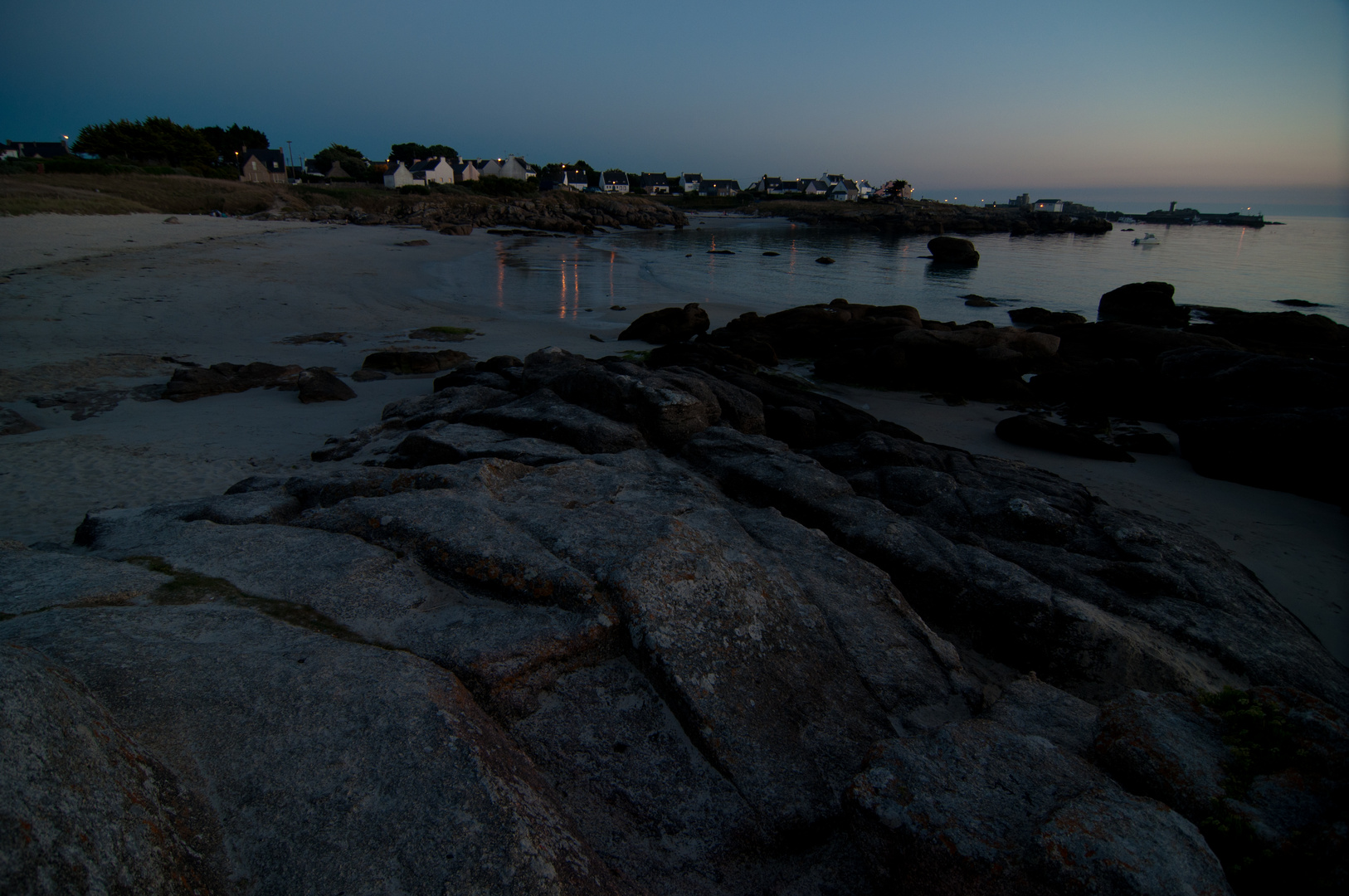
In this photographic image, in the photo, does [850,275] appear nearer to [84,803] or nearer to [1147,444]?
[1147,444]

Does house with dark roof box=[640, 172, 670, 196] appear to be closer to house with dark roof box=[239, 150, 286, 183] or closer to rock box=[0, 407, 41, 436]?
house with dark roof box=[239, 150, 286, 183]

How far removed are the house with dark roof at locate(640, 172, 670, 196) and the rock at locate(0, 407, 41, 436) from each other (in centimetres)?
15610

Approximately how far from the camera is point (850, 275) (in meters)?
43.9

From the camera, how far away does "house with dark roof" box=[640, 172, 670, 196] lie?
518ft

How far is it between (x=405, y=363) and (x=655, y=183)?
15826cm

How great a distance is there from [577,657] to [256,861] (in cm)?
196

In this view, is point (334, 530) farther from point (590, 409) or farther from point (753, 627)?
point (590, 409)

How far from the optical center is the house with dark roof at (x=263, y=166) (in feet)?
267

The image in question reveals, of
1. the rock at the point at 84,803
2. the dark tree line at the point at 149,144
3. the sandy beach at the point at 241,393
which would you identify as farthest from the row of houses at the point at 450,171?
the rock at the point at 84,803

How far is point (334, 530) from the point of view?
551cm

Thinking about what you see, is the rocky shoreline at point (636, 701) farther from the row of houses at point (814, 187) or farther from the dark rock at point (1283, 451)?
the row of houses at point (814, 187)

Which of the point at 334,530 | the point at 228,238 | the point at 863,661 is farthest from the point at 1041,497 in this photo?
the point at 228,238

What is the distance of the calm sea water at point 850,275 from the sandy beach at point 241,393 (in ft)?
5.49

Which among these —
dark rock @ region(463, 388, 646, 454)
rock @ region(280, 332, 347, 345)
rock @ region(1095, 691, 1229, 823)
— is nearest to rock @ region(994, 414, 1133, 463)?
dark rock @ region(463, 388, 646, 454)
